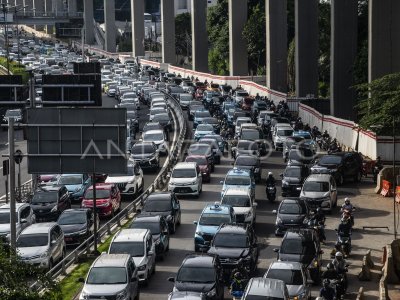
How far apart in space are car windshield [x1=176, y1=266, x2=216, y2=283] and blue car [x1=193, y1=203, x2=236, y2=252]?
6.09 meters

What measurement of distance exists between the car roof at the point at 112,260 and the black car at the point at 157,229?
4568 millimetres

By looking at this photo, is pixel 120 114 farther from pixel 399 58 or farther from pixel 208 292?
pixel 399 58

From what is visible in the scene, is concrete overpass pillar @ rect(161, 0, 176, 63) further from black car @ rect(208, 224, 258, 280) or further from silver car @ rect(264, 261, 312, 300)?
silver car @ rect(264, 261, 312, 300)

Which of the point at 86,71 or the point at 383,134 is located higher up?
the point at 86,71

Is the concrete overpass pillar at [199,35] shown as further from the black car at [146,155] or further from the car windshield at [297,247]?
the car windshield at [297,247]

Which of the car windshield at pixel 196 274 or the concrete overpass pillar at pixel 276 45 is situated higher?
the concrete overpass pillar at pixel 276 45

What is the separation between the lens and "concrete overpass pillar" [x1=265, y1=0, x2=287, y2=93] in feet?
334

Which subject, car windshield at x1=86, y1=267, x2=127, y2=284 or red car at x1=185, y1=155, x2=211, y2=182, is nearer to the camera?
car windshield at x1=86, y1=267, x2=127, y2=284

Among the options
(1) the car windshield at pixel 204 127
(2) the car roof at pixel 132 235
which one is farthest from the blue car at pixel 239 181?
(1) the car windshield at pixel 204 127

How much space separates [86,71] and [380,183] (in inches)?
680

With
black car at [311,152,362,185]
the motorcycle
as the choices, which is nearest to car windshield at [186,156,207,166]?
black car at [311,152,362,185]

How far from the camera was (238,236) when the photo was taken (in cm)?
3203

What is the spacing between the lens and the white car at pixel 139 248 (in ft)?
99.6

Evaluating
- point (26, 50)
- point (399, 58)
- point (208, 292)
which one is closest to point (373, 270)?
point (208, 292)
